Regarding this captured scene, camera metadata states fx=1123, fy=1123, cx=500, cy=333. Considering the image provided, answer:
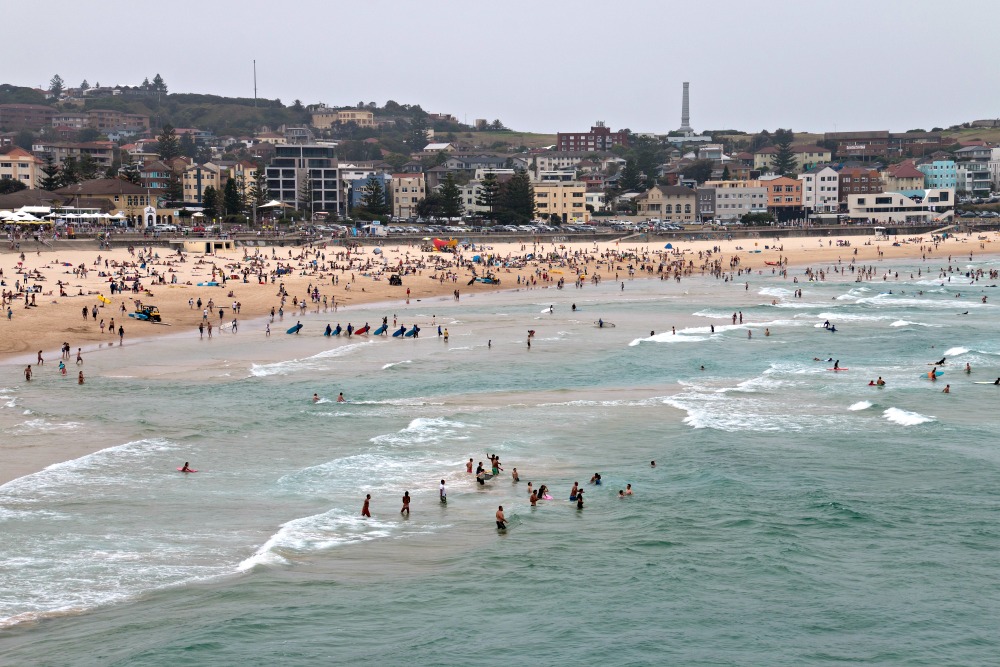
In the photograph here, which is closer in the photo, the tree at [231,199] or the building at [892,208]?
the tree at [231,199]

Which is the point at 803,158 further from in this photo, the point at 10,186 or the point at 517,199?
the point at 10,186

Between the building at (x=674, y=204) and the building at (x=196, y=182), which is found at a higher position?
the building at (x=196, y=182)

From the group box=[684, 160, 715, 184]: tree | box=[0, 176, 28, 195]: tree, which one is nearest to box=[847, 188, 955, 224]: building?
box=[684, 160, 715, 184]: tree

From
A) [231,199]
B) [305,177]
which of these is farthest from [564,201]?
[231,199]

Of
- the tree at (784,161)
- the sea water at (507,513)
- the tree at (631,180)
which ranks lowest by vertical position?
the sea water at (507,513)

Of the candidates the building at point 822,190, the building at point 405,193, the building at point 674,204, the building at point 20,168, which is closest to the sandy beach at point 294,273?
the building at point 674,204

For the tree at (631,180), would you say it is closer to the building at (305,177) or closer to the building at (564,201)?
the building at (564,201)
